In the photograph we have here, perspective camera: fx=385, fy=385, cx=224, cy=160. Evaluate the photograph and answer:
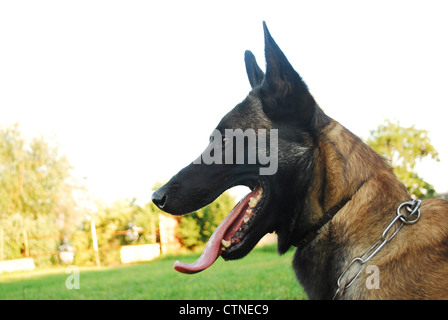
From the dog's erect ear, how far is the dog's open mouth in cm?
47

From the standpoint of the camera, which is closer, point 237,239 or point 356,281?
point 356,281

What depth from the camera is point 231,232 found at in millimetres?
2285

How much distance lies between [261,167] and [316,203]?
388 mm

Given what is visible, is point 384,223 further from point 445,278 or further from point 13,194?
point 13,194

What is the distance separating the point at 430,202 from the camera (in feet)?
7.04

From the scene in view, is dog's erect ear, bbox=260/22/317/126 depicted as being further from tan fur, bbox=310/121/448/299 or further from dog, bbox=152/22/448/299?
tan fur, bbox=310/121/448/299

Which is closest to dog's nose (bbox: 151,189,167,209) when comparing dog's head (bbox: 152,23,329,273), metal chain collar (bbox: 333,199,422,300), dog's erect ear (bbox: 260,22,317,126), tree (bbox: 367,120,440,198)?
dog's head (bbox: 152,23,329,273)

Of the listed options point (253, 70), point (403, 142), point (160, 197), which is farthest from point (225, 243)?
point (403, 142)

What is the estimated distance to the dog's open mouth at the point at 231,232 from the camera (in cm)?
223

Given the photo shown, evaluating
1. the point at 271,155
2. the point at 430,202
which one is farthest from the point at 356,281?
the point at 271,155

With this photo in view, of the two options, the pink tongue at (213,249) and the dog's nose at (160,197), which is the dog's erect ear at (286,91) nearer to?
the pink tongue at (213,249)

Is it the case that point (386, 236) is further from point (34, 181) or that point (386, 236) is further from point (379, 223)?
point (34, 181)
